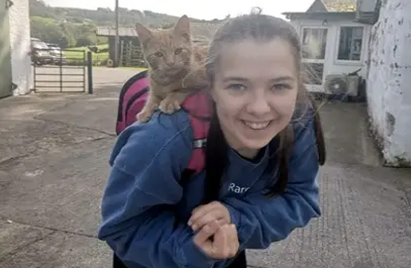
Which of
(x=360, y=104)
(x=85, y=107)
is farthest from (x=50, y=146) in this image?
(x=360, y=104)

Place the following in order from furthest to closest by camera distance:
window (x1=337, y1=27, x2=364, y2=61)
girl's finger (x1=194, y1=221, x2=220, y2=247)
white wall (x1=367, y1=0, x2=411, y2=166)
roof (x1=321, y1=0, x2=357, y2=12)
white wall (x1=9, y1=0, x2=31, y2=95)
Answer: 1. roof (x1=321, y1=0, x2=357, y2=12)
2. window (x1=337, y1=27, x2=364, y2=61)
3. white wall (x1=9, y1=0, x2=31, y2=95)
4. white wall (x1=367, y1=0, x2=411, y2=166)
5. girl's finger (x1=194, y1=221, x2=220, y2=247)

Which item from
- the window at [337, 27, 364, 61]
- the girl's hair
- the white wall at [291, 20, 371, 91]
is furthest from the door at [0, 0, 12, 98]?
the girl's hair

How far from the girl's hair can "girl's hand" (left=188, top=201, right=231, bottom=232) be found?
0.32 feet

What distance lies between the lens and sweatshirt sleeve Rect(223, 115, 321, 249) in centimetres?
120

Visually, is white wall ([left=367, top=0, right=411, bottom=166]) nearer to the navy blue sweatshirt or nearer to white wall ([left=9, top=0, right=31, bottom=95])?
the navy blue sweatshirt

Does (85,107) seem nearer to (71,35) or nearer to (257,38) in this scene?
(257,38)

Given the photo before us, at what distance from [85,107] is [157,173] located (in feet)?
27.3

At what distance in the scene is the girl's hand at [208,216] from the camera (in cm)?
109

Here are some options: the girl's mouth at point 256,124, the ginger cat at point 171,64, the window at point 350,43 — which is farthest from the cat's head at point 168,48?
the window at point 350,43

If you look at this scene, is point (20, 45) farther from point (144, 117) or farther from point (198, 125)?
point (198, 125)

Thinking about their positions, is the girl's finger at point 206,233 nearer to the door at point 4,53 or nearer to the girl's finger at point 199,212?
the girl's finger at point 199,212

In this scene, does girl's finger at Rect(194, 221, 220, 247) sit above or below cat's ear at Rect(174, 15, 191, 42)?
below

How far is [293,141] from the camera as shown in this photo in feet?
4.23

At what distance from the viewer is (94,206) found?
3727 mm
